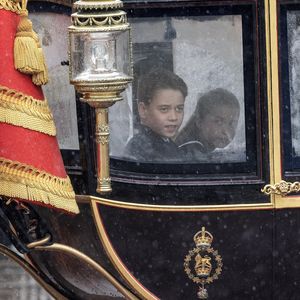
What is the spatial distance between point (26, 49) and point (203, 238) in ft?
3.24

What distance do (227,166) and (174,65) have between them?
0.42 m

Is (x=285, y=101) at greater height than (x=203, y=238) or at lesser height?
greater

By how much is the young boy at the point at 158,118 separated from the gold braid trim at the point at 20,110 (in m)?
0.48

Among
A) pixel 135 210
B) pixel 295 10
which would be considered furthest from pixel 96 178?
pixel 295 10

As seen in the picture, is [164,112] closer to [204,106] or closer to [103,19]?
[204,106]

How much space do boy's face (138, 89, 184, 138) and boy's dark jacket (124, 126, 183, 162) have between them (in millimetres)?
22

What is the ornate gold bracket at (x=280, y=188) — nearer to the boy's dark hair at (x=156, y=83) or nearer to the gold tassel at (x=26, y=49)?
the boy's dark hair at (x=156, y=83)

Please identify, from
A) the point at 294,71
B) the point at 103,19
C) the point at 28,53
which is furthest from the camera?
the point at 294,71

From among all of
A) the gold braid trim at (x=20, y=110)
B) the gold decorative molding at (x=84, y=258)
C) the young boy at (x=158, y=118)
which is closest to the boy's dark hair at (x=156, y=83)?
the young boy at (x=158, y=118)

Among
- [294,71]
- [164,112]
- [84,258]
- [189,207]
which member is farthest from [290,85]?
[84,258]

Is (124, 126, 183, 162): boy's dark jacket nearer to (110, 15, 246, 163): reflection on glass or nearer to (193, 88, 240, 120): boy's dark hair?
(110, 15, 246, 163): reflection on glass

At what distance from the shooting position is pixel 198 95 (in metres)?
5.62

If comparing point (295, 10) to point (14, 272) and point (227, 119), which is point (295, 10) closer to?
point (227, 119)

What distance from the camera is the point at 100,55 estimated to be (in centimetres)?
517
